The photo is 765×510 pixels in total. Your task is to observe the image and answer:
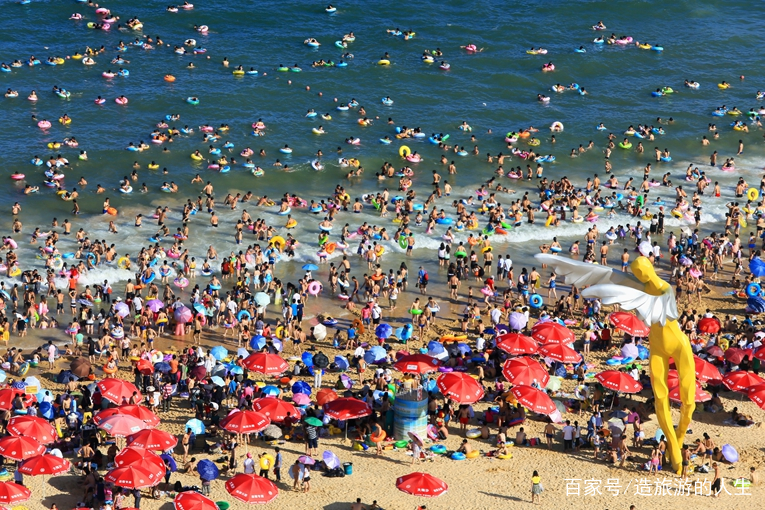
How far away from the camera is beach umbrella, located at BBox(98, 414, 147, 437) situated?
27.4 metres

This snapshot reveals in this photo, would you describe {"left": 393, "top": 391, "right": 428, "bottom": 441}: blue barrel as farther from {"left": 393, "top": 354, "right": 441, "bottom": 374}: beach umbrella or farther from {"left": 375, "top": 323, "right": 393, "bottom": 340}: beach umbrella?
{"left": 375, "top": 323, "right": 393, "bottom": 340}: beach umbrella

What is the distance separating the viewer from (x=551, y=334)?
1286 inches

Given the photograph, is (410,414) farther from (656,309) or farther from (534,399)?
(656,309)

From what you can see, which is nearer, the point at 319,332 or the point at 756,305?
the point at 319,332

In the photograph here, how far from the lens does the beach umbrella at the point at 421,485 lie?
25438mm

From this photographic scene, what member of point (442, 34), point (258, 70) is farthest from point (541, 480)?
point (442, 34)

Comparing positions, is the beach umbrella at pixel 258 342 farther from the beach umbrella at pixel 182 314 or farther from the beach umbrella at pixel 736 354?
the beach umbrella at pixel 736 354

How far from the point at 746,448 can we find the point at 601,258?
15856mm

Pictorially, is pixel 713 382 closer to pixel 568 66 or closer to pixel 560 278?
pixel 560 278

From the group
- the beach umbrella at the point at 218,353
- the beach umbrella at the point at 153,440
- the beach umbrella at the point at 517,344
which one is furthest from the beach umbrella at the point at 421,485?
the beach umbrella at the point at 218,353

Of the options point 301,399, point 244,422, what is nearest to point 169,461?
point 244,422

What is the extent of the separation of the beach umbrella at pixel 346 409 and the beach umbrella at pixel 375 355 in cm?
417

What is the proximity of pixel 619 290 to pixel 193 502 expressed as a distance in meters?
11.0

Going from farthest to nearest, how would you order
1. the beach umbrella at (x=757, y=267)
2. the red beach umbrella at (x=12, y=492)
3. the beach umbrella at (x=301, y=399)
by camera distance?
1. the beach umbrella at (x=757, y=267)
2. the beach umbrella at (x=301, y=399)
3. the red beach umbrella at (x=12, y=492)
